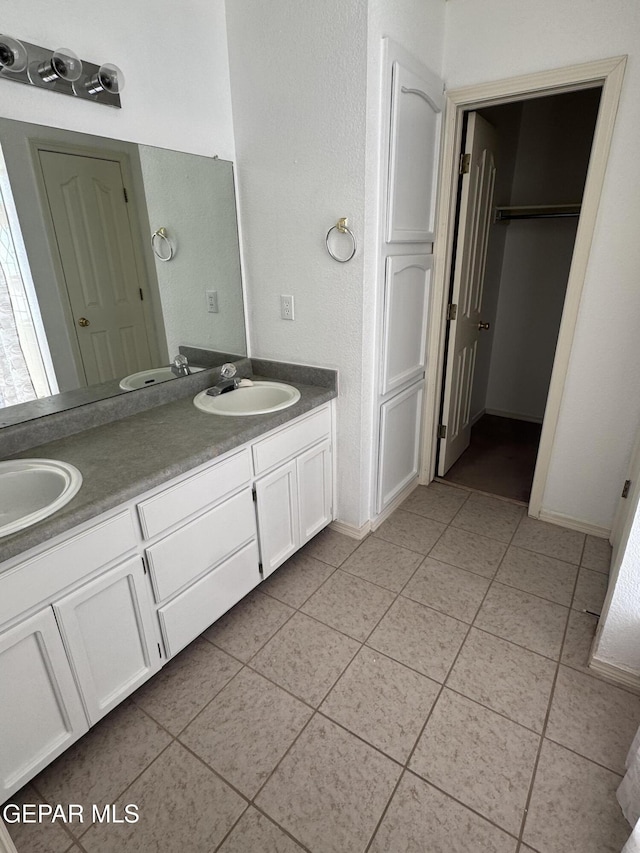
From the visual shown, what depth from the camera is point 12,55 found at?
4.33 ft

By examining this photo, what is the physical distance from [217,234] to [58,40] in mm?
843

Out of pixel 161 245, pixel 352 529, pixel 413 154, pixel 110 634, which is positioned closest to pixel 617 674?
pixel 352 529

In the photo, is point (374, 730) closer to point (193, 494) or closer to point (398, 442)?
point (193, 494)

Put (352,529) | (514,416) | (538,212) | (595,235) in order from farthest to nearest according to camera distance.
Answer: (514,416) → (538,212) → (352,529) → (595,235)

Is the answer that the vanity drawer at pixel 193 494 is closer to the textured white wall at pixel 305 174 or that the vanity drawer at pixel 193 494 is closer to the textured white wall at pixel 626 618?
the textured white wall at pixel 305 174

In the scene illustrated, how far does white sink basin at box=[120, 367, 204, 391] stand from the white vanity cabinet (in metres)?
0.56

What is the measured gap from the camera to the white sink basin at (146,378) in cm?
184

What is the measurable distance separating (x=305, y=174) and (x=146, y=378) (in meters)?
1.10

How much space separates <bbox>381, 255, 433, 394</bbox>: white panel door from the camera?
83.2 inches

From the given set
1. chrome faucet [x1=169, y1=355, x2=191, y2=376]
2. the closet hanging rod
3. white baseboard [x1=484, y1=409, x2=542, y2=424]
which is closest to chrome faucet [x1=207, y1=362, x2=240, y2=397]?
chrome faucet [x1=169, y1=355, x2=191, y2=376]

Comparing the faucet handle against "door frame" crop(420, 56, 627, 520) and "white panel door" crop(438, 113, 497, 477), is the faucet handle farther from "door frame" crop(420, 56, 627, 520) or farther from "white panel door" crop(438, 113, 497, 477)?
"white panel door" crop(438, 113, 497, 477)

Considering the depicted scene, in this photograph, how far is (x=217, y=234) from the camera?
2146mm

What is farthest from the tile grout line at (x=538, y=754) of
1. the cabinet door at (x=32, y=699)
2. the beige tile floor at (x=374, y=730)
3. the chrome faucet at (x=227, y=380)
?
the chrome faucet at (x=227, y=380)

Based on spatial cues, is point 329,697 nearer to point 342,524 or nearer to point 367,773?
point 367,773
